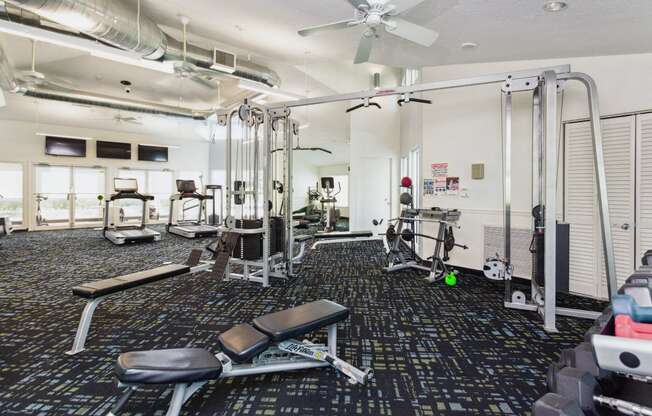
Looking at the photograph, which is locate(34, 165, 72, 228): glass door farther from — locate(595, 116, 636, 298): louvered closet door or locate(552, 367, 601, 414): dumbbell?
locate(595, 116, 636, 298): louvered closet door

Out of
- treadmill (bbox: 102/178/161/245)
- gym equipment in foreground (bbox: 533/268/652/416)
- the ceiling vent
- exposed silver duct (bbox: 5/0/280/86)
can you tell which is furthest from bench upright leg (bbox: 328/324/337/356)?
treadmill (bbox: 102/178/161/245)

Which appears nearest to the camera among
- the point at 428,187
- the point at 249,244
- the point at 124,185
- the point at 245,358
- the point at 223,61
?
the point at 245,358

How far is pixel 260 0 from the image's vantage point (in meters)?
3.45

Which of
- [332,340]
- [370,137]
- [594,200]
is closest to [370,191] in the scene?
[370,137]

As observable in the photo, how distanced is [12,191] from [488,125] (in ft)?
37.7

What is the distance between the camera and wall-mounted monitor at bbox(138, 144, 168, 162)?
10.5m

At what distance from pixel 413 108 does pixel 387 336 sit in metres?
4.68

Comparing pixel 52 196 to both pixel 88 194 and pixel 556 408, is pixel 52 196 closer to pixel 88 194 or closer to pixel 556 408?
pixel 88 194

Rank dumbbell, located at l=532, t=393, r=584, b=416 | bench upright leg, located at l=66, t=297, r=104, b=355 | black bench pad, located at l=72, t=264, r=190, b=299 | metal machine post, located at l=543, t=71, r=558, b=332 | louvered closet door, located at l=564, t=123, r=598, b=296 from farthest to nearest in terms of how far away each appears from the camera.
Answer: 1. louvered closet door, located at l=564, t=123, r=598, b=296
2. metal machine post, located at l=543, t=71, r=558, b=332
3. black bench pad, located at l=72, t=264, r=190, b=299
4. bench upright leg, located at l=66, t=297, r=104, b=355
5. dumbbell, located at l=532, t=393, r=584, b=416

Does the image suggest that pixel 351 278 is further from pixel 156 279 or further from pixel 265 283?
pixel 156 279

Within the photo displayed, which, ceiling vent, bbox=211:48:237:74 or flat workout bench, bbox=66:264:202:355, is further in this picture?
ceiling vent, bbox=211:48:237:74

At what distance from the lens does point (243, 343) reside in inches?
74.8

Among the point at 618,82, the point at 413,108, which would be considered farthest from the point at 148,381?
the point at 413,108

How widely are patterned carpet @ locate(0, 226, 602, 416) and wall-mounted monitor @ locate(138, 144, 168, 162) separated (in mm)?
6318
